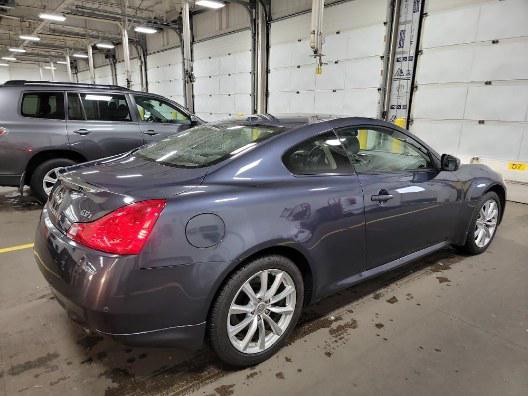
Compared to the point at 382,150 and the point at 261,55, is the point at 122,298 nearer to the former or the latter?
the point at 382,150

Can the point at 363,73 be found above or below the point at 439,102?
above

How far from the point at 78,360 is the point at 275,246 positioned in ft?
4.17

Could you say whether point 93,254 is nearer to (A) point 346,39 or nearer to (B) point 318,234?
(B) point 318,234

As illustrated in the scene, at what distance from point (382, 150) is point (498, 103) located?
4883 millimetres

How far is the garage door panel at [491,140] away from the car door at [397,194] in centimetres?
434

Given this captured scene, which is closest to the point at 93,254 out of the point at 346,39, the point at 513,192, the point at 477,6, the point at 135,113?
the point at 135,113

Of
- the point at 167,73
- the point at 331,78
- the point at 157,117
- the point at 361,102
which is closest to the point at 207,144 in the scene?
the point at 157,117

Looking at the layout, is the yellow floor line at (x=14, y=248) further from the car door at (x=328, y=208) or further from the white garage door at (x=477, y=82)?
the white garage door at (x=477, y=82)

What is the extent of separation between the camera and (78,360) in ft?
6.55

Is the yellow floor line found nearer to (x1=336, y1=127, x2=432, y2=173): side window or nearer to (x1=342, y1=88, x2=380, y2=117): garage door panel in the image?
(x1=336, y1=127, x2=432, y2=173): side window

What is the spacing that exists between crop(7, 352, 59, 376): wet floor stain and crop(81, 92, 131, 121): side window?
12.3ft

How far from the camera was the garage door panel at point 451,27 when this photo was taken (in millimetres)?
6484

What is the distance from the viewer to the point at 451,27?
6.74 m

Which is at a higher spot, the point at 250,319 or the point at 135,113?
the point at 135,113
